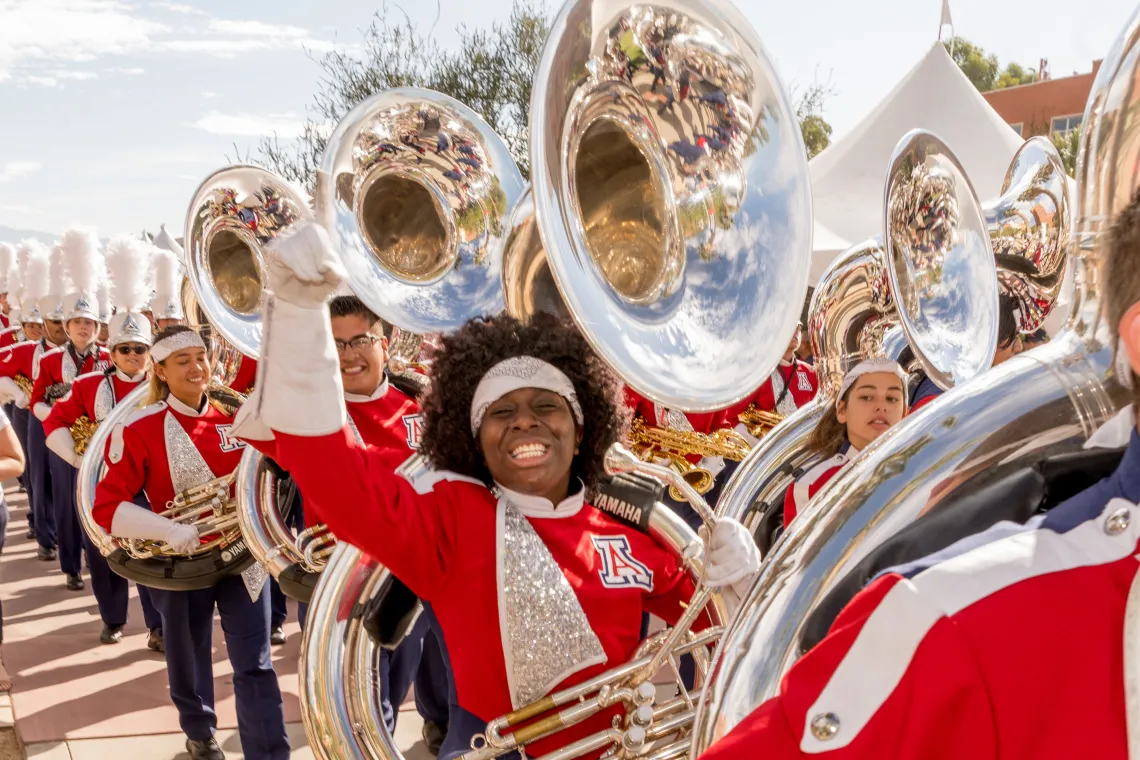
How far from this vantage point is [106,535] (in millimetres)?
4234

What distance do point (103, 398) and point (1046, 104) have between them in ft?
82.6

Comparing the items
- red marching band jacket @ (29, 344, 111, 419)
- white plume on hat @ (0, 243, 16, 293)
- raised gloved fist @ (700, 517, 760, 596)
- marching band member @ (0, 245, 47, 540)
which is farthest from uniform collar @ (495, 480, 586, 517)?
white plume on hat @ (0, 243, 16, 293)

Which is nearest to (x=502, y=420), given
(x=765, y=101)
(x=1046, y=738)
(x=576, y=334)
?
(x=576, y=334)

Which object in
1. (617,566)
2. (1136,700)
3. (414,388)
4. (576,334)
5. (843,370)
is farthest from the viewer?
(414,388)

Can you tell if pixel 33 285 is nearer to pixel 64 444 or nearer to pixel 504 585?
pixel 64 444

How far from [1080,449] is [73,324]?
24.6 feet

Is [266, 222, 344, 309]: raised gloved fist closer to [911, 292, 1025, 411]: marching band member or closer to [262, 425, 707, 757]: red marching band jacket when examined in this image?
[262, 425, 707, 757]: red marching band jacket

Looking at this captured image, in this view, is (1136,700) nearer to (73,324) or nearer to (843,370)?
(843,370)

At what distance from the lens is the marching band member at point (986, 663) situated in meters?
0.87

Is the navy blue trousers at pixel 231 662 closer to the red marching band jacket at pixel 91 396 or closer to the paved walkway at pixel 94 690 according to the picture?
the paved walkway at pixel 94 690

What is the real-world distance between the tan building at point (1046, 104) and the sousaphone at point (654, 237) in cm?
2477

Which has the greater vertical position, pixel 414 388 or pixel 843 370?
pixel 414 388

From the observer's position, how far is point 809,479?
10.2 feet

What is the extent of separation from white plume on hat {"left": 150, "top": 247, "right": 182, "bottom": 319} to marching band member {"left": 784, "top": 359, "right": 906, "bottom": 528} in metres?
3.89
